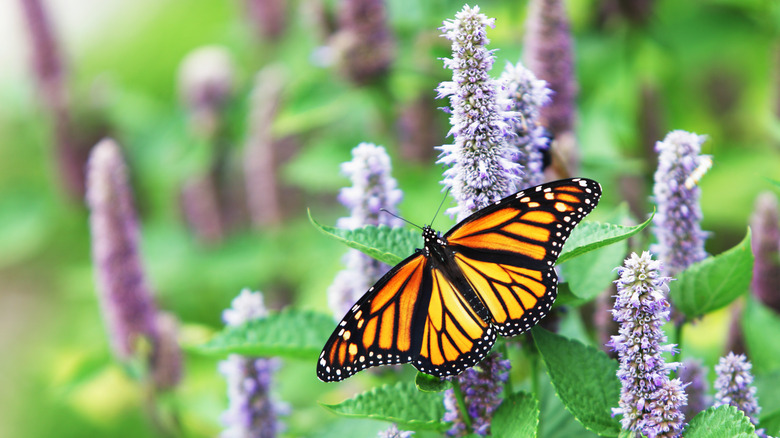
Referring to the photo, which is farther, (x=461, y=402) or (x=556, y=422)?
(x=556, y=422)

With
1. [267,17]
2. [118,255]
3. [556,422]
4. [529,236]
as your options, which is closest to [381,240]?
[529,236]

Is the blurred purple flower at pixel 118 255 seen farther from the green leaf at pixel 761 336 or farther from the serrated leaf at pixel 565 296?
the green leaf at pixel 761 336

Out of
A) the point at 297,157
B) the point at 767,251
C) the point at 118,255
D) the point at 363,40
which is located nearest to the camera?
the point at 767,251

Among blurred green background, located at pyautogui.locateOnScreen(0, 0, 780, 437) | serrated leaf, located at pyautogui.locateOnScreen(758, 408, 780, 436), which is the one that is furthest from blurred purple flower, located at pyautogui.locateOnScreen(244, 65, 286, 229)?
serrated leaf, located at pyautogui.locateOnScreen(758, 408, 780, 436)

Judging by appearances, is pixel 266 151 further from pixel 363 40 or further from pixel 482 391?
pixel 482 391

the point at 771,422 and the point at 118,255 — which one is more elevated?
the point at 118,255

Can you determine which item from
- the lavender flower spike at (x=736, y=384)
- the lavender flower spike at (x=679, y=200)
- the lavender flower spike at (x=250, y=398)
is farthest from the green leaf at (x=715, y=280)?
the lavender flower spike at (x=250, y=398)

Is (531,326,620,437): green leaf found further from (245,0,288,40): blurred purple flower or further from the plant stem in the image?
(245,0,288,40): blurred purple flower
